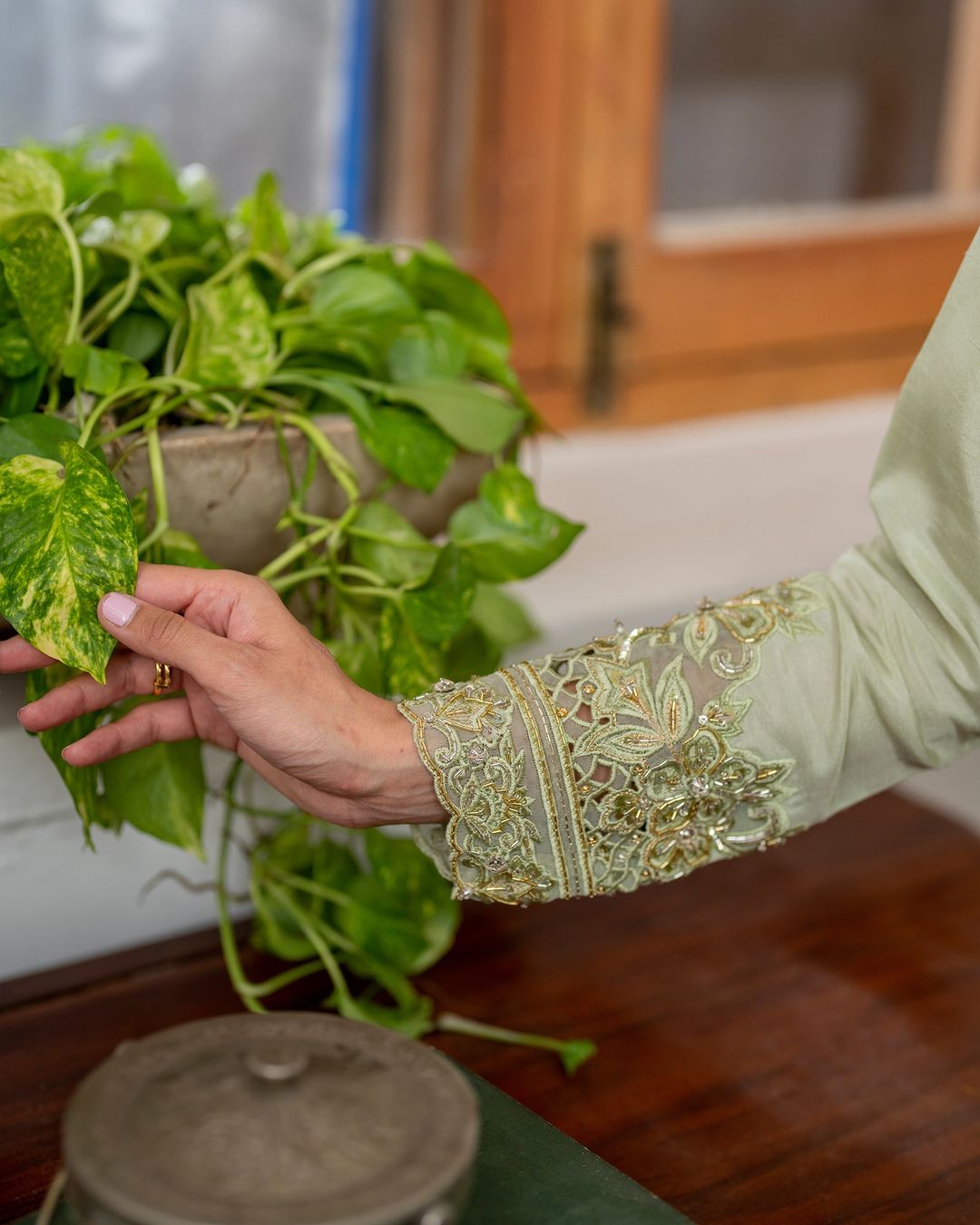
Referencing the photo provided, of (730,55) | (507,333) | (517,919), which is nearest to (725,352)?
(730,55)

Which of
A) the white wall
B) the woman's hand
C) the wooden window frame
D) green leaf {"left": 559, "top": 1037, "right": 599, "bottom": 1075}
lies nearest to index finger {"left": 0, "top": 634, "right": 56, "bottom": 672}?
the woman's hand

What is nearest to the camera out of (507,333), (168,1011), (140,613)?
(140,613)

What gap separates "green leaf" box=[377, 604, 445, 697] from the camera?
775mm

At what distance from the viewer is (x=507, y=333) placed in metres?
0.94

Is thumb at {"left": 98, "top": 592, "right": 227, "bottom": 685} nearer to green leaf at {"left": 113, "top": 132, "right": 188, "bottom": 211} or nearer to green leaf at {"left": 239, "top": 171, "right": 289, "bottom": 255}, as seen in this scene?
green leaf at {"left": 239, "top": 171, "right": 289, "bottom": 255}

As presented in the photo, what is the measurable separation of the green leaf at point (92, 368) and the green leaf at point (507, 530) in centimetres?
20

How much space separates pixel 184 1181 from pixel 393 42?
4.11 ft

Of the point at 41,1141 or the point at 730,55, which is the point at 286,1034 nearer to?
the point at 41,1141

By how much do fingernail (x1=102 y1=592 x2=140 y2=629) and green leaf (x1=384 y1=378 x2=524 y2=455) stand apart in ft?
0.81

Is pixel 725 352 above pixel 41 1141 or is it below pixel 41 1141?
above

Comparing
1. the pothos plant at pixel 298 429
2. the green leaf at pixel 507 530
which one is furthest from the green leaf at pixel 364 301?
the green leaf at pixel 507 530

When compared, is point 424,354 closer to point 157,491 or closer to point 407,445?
point 407,445

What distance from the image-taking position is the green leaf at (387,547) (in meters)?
0.80

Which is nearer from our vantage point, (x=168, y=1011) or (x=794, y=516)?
(x=168, y=1011)
